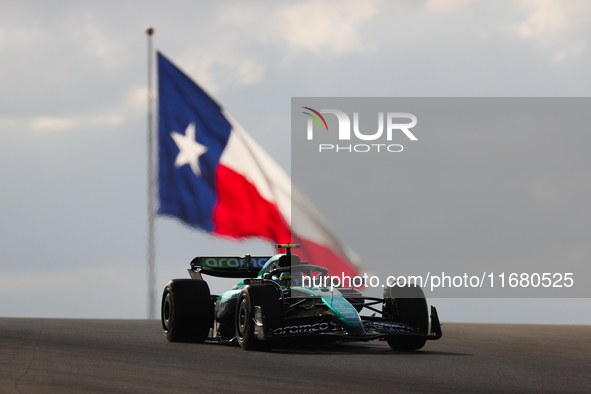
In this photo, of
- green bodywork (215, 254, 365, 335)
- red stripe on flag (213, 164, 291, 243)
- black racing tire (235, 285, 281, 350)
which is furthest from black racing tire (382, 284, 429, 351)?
red stripe on flag (213, 164, 291, 243)

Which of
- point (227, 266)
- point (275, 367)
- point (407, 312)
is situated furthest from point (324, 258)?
point (275, 367)

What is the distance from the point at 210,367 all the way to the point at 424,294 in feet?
16.3

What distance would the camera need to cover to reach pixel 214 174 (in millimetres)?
19484

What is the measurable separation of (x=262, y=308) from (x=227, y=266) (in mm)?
3670

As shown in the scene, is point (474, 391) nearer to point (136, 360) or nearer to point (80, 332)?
point (136, 360)

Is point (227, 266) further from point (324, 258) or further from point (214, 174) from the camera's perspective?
point (214, 174)

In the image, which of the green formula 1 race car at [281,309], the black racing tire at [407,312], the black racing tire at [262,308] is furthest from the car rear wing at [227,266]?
the black racing tire at [407,312]

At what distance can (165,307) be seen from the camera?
1462 cm

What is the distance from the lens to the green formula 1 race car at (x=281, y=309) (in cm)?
1195

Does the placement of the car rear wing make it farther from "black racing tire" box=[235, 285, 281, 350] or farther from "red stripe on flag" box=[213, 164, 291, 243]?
"black racing tire" box=[235, 285, 281, 350]

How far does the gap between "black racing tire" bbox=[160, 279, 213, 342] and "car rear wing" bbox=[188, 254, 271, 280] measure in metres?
0.96

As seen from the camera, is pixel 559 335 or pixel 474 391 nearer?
pixel 474 391

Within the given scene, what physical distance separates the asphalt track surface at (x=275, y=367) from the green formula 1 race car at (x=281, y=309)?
1.04 feet

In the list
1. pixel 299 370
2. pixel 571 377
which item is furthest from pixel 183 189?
pixel 571 377
